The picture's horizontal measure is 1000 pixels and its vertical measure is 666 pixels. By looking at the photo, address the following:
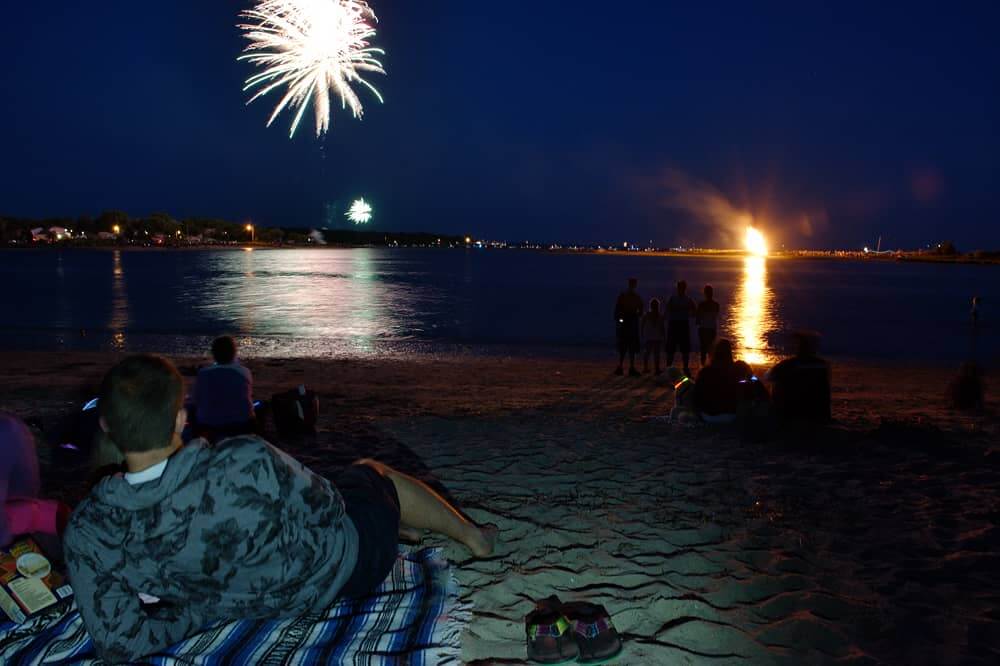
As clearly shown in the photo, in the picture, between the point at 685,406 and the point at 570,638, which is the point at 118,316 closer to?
the point at 685,406

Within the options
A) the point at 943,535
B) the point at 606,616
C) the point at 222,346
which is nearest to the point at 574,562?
the point at 606,616

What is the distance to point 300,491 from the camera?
270 centimetres

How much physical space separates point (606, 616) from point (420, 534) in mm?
1565

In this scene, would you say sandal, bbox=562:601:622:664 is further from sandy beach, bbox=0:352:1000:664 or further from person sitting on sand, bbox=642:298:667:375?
person sitting on sand, bbox=642:298:667:375

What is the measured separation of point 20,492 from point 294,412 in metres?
3.55

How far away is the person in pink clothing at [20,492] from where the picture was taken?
348cm

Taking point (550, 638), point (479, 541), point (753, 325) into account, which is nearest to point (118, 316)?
point (753, 325)

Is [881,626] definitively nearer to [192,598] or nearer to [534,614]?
[534,614]

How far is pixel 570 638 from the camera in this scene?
125 inches

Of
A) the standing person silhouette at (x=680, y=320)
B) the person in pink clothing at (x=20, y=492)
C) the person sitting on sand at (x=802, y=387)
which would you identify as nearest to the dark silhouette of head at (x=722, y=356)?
the person sitting on sand at (x=802, y=387)

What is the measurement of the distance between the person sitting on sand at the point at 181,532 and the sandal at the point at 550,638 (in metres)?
0.94

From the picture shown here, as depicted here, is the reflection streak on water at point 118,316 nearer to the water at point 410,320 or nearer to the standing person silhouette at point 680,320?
the water at point 410,320

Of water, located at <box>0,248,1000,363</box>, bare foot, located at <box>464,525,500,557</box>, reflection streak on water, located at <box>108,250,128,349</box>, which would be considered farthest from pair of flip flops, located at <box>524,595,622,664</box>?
reflection streak on water, located at <box>108,250,128,349</box>

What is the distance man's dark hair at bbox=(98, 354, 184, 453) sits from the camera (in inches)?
94.5
